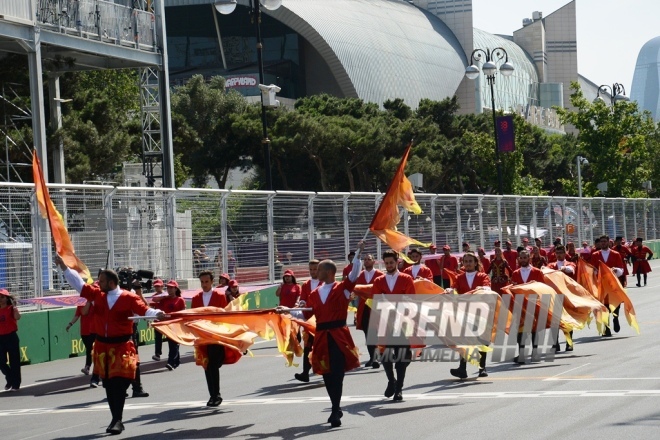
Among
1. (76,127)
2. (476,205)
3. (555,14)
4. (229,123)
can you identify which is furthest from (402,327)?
(555,14)

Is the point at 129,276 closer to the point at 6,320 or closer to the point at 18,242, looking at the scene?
the point at 18,242

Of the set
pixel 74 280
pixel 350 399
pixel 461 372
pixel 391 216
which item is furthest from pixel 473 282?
pixel 74 280

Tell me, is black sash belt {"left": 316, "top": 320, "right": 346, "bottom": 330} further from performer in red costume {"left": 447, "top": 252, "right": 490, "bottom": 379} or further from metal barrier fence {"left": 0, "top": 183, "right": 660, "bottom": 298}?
metal barrier fence {"left": 0, "top": 183, "right": 660, "bottom": 298}

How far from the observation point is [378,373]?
15914mm

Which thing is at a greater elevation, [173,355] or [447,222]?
[447,222]

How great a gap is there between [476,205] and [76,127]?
14409mm

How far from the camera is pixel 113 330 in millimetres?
11898

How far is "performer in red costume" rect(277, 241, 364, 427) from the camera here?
11.6 meters

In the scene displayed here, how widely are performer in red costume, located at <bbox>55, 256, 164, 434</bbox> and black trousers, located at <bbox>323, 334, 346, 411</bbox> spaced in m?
1.81

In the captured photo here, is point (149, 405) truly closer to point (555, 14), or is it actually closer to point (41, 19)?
point (41, 19)

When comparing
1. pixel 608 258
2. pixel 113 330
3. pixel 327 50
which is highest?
pixel 327 50

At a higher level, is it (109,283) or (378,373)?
(109,283)

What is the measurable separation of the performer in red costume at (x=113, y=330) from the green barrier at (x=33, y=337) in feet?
27.2

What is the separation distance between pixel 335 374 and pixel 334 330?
1.73 feet
